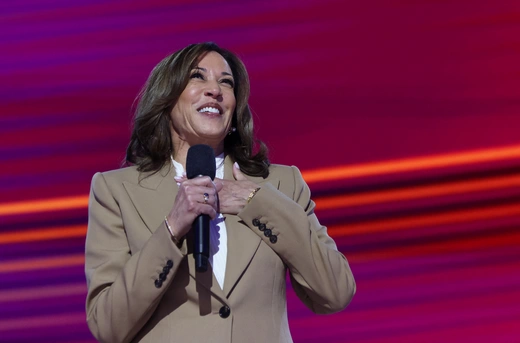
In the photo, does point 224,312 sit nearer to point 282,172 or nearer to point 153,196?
point 153,196

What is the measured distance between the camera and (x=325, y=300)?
191cm

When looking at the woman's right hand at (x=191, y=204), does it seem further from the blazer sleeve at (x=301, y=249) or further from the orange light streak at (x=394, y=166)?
the orange light streak at (x=394, y=166)

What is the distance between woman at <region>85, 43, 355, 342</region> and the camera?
5.85 ft

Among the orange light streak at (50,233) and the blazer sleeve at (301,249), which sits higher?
the blazer sleeve at (301,249)

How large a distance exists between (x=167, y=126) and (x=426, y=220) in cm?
115

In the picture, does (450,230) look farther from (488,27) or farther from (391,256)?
(488,27)

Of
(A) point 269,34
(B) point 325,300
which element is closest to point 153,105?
(B) point 325,300

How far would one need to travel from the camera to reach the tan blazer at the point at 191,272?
1785 mm

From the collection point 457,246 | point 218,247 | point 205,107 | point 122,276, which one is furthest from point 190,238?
point 457,246

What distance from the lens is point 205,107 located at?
6.97 ft

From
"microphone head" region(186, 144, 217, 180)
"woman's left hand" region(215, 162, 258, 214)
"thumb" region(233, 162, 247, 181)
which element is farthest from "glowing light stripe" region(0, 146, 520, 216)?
"microphone head" region(186, 144, 217, 180)

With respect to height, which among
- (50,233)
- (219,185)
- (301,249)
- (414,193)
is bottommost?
(50,233)

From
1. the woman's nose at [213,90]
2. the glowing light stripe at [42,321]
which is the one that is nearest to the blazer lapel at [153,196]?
the woman's nose at [213,90]

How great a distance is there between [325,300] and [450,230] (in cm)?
110
